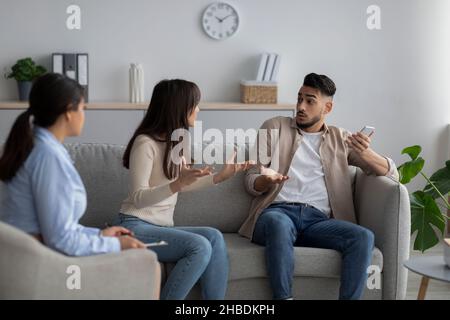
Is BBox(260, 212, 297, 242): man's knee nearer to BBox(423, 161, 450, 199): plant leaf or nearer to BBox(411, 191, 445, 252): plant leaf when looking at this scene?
BBox(411, 191, 445, 252): plant leaf

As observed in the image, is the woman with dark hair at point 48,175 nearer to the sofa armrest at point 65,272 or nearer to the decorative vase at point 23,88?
the sofa armrest at point 65,272

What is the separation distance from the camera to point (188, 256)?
11.2ft

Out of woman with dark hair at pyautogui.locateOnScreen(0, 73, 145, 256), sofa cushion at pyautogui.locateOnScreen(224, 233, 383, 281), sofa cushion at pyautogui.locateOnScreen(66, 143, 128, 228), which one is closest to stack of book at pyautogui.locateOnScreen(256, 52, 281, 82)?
sofa cushion at pyautogui.locateOnScreen(66, 143, 128, 228)

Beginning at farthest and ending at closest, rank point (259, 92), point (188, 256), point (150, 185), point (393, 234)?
1. point (259, 92)
2. point (393, 234)
3. point (150, 185)
4. point (188, 256)

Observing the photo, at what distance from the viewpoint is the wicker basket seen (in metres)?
5.96

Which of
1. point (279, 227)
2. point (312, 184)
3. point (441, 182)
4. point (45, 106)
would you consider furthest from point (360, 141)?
point (45, 106)

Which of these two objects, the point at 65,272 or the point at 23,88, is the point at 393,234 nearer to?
the point at 65,272

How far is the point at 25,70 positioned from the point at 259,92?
63.2 inches

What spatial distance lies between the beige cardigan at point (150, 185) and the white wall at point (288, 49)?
2539 mm

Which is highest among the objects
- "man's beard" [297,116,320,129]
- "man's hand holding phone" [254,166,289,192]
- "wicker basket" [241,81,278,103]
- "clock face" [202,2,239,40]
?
"clock face" [202,2,239,40]

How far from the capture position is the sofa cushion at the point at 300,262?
3641 mm

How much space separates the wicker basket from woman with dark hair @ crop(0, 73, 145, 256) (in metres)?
3.22

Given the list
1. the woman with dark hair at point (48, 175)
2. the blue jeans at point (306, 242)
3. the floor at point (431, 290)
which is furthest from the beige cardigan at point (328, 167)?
the woman with dark hair at point (48, 175)
